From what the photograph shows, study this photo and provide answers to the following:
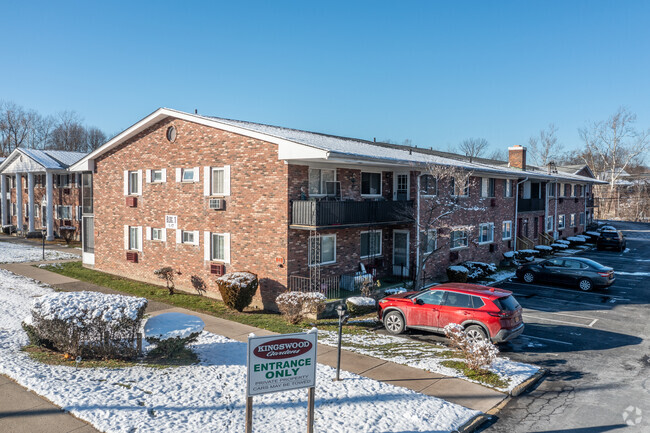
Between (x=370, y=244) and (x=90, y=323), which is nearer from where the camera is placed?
(x=90, y=323)

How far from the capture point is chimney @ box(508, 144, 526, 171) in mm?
34719

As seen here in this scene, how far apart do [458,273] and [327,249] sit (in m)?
7.30

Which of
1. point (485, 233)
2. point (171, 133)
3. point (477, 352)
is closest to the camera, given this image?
point (477, 352)

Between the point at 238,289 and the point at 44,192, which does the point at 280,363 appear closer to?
the point at 238,289

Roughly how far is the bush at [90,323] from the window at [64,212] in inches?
1237

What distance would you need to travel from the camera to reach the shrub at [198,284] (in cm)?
1903

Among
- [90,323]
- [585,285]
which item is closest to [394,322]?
[90,323]

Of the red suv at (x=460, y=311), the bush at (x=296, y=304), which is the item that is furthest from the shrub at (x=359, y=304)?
the red suv at (x=460, y=311)

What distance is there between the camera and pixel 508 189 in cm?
2873

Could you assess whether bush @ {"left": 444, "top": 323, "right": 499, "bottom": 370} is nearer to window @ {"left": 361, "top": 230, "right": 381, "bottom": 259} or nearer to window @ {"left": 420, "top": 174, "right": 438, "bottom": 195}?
window @ {"left": 361, "top": 230, "right": 381, "bottom": 259}

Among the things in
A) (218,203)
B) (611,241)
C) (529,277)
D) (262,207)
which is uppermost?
(218,203)

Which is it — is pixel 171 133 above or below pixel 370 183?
above

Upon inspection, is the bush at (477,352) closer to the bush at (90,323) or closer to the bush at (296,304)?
the bush at (296,304)

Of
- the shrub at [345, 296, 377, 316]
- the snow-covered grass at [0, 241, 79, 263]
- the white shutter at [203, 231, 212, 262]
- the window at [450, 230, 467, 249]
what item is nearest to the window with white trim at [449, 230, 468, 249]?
the window at [450, 230, 467, 249]
